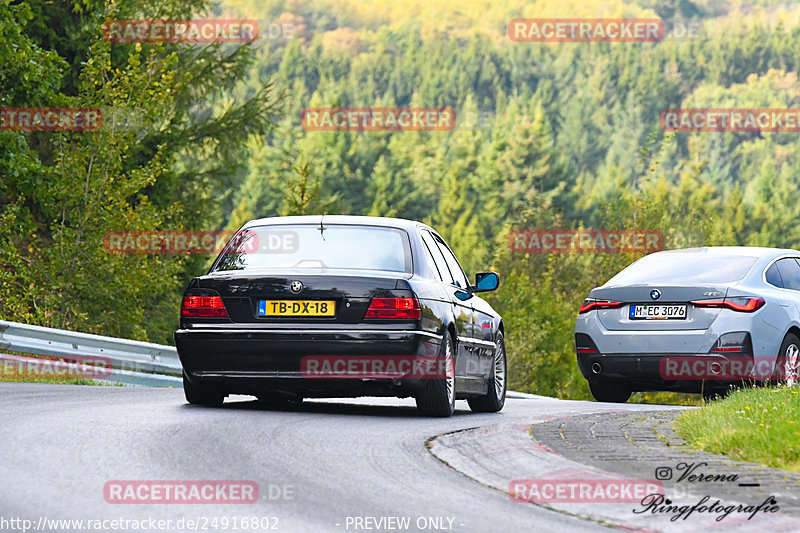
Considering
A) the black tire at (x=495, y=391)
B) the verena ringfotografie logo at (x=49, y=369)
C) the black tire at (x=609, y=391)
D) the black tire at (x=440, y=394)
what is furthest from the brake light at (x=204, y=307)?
the black tire at (x=609, y=391)

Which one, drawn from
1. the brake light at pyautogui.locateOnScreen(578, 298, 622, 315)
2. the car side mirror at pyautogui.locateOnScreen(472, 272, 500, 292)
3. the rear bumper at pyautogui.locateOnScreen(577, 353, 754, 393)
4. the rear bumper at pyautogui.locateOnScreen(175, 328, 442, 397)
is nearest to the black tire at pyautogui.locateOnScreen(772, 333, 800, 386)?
the rear bumper at pyautogui.locateOnScreen(577, 353, 754, 393)

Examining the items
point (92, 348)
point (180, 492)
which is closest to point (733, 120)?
point (92, 348)

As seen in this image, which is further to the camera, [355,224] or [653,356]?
[653,356]

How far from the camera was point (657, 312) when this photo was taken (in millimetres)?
13922

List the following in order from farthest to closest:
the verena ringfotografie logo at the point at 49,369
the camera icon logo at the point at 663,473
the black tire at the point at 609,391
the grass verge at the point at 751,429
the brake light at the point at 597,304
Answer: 1. the verena ringfotografie logo at the point at 49,369
2. the black tire at the point at 609,391
3. the brake light at the point at 597,304
4. the grass verge at the point at 751,429
5. the camera icon logo at the point at 663,473

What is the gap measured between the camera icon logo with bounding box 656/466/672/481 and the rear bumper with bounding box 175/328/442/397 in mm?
3372

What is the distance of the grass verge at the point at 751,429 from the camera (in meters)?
7.98

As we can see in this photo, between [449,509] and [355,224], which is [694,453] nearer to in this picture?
[449,509]

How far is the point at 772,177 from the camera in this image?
130 m

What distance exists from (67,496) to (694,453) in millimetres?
3928

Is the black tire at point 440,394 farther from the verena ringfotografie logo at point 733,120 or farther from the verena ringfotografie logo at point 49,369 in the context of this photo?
the verena ringfotografie logo at point 733,120

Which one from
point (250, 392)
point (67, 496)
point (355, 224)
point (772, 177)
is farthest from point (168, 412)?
point (772, 177)

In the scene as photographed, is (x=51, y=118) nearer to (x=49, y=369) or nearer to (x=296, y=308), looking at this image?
(x=49, y=369)

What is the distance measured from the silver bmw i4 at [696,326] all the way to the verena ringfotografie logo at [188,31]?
17548 millimetres
